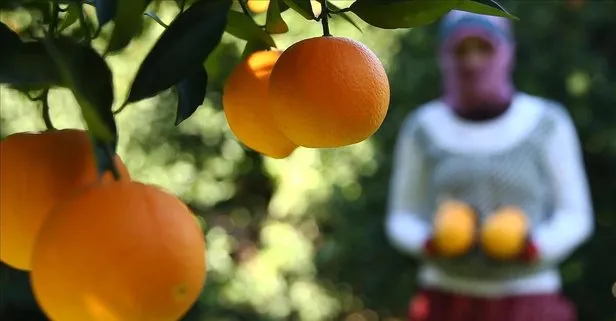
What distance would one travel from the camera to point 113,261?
0.26m

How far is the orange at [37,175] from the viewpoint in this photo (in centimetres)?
31

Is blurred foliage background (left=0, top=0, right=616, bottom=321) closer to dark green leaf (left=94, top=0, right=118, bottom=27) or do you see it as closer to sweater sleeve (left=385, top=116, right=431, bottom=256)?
sweater sleeve (left=385, top=116, right=431, bottom=256)

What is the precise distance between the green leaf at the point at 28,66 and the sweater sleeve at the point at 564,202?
148 cm

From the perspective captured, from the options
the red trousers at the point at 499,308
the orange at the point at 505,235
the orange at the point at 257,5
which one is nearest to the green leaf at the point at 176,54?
the orange at the point at 257,5

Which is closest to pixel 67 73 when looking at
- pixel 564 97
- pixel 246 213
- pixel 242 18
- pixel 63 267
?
pixel 63 267

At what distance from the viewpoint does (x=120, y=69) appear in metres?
2.18

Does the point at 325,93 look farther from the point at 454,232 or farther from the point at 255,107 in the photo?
the point at 454,232

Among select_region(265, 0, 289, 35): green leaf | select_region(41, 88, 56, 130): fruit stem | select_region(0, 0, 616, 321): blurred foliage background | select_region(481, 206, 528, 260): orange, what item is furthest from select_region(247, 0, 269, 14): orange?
select_region(0, 0, 616, 321): blurred foliage background

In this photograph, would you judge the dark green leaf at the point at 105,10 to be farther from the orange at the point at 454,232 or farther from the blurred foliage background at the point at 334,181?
the blurred foliage background at the point at 334,181

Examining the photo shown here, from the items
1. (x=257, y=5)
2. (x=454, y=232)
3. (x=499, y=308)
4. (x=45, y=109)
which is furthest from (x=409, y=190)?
(x=45, y=109)

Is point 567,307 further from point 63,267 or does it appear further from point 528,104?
point 63,267

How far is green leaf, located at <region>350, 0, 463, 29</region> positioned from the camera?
0.35m

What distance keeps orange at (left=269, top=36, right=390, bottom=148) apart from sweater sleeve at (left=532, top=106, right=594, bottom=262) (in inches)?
55.1

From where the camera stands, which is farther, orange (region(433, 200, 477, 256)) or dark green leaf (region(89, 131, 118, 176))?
orange (region(433, 200, 477, 256))
